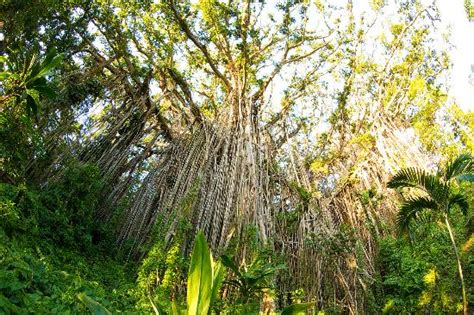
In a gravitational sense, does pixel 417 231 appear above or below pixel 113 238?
above

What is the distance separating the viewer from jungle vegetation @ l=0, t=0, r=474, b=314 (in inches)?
136

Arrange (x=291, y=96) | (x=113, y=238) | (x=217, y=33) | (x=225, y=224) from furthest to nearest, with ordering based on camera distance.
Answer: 1. (x=291, y=96)
2. (x=217, y=33)
3. (x=113, y=238)
4. (x=225, y=224)

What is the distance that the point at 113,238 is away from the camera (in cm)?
508

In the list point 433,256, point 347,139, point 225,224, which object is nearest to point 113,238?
point 225,224

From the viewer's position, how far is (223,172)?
481 cm

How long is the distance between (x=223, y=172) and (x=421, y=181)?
6.92 ft

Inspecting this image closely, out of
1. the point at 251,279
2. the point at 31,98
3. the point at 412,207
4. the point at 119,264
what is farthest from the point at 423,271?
the point at 31,98

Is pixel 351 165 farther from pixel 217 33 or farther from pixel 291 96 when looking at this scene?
pixel 217 33

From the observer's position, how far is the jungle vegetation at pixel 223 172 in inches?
136

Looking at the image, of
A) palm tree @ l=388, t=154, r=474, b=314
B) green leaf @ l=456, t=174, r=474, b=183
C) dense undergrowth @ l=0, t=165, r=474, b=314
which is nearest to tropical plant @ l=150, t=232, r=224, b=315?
dense undergrowth @ l=0, t=165, r=474, b=314

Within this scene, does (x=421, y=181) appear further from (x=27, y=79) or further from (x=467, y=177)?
(x=27, y=79)

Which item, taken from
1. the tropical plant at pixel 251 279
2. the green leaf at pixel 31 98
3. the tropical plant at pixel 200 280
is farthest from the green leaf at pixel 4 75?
the tropical plant at pixel 200 280

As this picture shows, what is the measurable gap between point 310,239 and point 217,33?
2949 mm

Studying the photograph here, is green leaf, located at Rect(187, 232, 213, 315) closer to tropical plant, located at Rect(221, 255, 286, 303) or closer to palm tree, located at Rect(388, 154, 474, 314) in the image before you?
tropical plant, located at Rect(221, 255, 286, 303)
